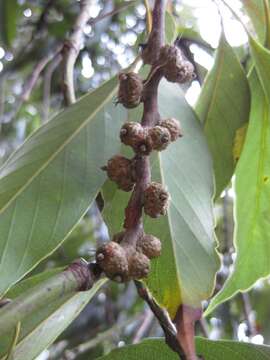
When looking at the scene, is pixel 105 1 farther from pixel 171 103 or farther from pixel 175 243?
pixel 175 243

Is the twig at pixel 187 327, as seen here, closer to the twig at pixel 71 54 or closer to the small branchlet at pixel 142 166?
the small branchlet at pixel 142 166

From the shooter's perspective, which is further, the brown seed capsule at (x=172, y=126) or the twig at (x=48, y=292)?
the brown seed capsule at (x=172, y=126)

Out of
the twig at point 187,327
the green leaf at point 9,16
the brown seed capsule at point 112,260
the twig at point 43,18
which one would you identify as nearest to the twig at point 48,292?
the brown seed capsule at point 112,260

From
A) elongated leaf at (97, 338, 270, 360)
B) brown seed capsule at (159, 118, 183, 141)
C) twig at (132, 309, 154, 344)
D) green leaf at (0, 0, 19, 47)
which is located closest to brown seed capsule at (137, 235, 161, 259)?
brown seed capsule at (159, 118, 183, 141)

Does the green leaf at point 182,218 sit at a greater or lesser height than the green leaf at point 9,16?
lesser

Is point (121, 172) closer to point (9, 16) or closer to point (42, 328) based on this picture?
point (42, 328)

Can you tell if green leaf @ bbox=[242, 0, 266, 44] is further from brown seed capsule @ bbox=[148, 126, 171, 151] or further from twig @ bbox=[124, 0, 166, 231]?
brown seed capsule @ bbox=[148, 126, 171, 151]
